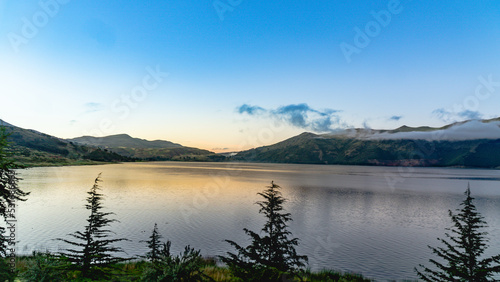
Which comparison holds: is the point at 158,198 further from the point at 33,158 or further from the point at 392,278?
the point at 33,158

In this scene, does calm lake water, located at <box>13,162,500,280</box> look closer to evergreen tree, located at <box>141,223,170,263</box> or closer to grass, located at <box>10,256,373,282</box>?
grass, located at <box>10,256,373,282</box>

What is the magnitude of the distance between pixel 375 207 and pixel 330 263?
36.8m

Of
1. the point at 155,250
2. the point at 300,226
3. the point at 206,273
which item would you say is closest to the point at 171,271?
the point at 206,273

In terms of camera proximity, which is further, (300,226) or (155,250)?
(300,226)

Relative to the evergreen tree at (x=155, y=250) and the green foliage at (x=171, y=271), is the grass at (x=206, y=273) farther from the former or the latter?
the green foliage at (x=171, y=271)

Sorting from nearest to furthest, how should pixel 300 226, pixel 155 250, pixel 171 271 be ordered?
pixel 171 271, pixel 155 250, pixel 300 226

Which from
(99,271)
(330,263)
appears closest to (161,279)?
(99,271)

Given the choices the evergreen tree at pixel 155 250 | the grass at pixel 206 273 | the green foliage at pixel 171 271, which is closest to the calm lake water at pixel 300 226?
the grass at pixel 206 273

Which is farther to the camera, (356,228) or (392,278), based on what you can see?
(356,228)

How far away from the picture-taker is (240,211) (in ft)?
158

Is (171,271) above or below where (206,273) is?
above

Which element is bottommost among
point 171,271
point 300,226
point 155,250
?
point 300,226

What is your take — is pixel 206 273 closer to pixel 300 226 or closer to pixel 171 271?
pixel 171 271

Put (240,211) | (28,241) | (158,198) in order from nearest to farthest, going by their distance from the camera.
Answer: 1. (28,241)
2. (240,211)
3. (158,198)
